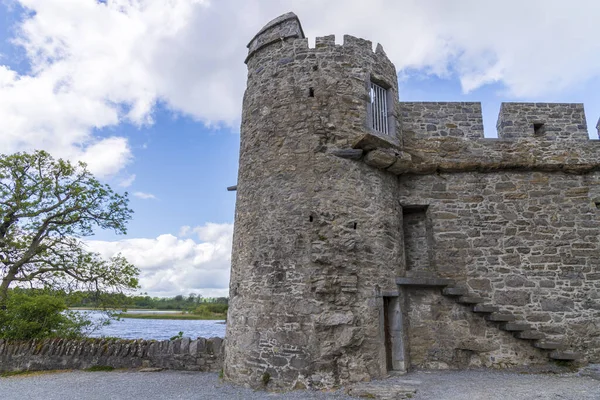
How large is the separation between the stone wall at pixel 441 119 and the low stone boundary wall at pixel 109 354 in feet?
23.5

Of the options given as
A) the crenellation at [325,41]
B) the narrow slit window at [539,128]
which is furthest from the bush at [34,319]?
the narrow slit window at [539,128]

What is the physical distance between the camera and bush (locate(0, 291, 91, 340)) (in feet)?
31.3

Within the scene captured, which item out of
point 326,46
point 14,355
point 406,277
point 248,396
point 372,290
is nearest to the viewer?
point 248,396

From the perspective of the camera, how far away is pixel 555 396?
5.64 m

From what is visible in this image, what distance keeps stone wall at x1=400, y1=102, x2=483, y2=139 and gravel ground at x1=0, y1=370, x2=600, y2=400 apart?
18.3ft

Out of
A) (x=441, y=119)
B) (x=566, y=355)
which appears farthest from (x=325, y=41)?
(x=566, y=355)

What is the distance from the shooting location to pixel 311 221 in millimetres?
7270

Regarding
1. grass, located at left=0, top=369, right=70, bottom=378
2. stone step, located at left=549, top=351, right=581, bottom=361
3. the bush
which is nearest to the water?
the bush

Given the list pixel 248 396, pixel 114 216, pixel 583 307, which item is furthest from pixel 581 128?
pixel 114 216

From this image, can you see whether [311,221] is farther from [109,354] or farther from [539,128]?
[539,128]

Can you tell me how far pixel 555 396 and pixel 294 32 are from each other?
333 inches

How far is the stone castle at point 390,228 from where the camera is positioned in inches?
273

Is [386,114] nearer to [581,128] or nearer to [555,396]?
[581,128]

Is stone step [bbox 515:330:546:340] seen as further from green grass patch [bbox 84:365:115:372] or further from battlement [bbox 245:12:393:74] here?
green grass patch [bbox 84:365:115:372]
